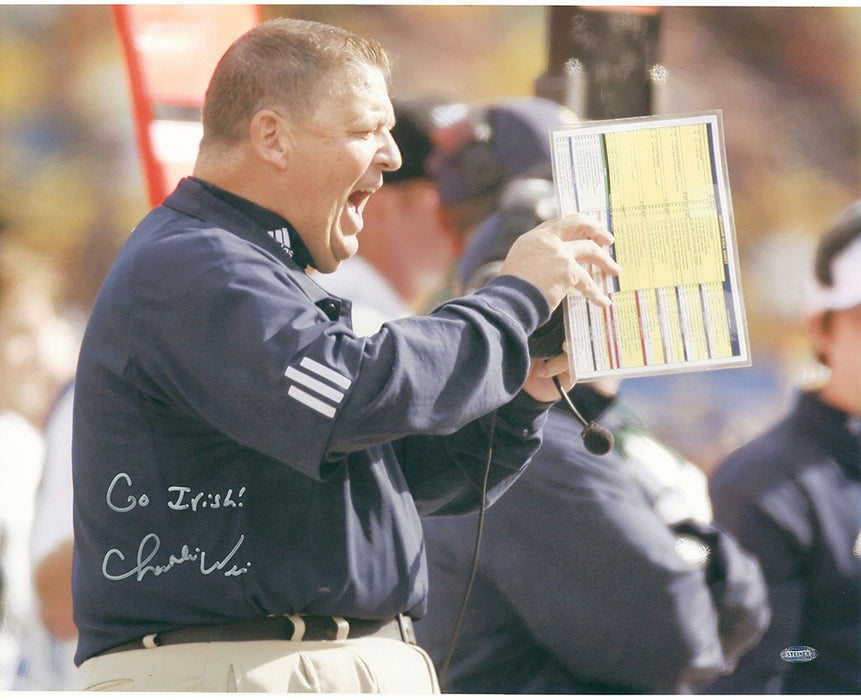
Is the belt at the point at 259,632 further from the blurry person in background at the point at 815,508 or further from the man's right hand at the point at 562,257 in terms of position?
the blurry person in background at the point at 815,508

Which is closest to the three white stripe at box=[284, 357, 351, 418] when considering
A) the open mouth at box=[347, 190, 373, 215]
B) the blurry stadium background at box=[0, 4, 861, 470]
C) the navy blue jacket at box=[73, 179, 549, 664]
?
the navy blue jacket at box=[73, 179, 549, 664]

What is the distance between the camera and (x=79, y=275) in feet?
9.41

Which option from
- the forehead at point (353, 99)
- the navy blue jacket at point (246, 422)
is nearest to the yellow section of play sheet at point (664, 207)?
the navy blue jacket at point (246, 422)

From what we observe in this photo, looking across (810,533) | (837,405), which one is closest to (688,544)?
(810,533)

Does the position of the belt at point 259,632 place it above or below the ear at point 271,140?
below

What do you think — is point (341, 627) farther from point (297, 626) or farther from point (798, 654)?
point (798, 654)

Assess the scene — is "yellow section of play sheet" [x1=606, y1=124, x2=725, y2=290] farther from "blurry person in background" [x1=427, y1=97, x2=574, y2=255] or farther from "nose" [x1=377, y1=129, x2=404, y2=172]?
"blurry person in background" [x1=427, y1=97, x2=574, y2=255]

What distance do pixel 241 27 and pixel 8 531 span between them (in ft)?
4.78

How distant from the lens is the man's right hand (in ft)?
6.07

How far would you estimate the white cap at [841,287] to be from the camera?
2.86m

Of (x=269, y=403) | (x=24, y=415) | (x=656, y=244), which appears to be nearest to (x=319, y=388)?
(x=269, y=403)

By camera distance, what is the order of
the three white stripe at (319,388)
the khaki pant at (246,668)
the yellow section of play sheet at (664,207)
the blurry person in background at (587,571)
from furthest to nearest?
the blurry person in background at (587,571) → the yellow section of play sheet at (664,207) → the khaki pant at (246,668) → the three white stripe at (319,388)

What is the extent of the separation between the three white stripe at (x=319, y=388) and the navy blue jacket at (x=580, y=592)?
1252mm

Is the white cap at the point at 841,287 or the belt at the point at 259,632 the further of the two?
the white cap at the point at 841,287
